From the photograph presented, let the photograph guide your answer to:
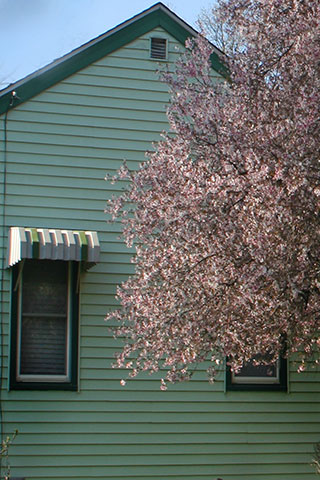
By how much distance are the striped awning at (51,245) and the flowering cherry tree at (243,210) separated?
0.87m

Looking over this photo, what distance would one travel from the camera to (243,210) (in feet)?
22.4

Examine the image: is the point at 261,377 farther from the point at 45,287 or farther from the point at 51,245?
the point at 51,245

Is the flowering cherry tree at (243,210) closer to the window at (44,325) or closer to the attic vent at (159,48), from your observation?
the window at (44,325)

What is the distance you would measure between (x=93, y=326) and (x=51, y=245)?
4.05 feet

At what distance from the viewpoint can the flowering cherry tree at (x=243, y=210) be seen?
260 inches

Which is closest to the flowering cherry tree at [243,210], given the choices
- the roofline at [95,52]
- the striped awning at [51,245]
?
the striped awning at [51,245]

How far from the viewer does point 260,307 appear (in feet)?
22.0

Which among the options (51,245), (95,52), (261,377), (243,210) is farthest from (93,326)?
(95,52)

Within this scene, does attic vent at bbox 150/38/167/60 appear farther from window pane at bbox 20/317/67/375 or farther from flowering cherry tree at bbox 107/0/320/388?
window pane at bbox 20/317/67/375

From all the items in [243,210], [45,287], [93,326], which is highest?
[243,210]

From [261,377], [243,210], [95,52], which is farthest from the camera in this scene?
[261,377]

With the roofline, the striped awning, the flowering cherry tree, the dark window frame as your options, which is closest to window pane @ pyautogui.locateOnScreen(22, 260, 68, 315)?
the striped awning

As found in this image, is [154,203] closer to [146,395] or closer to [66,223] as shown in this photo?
[66,223]

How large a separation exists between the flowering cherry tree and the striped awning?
2.85 feet
